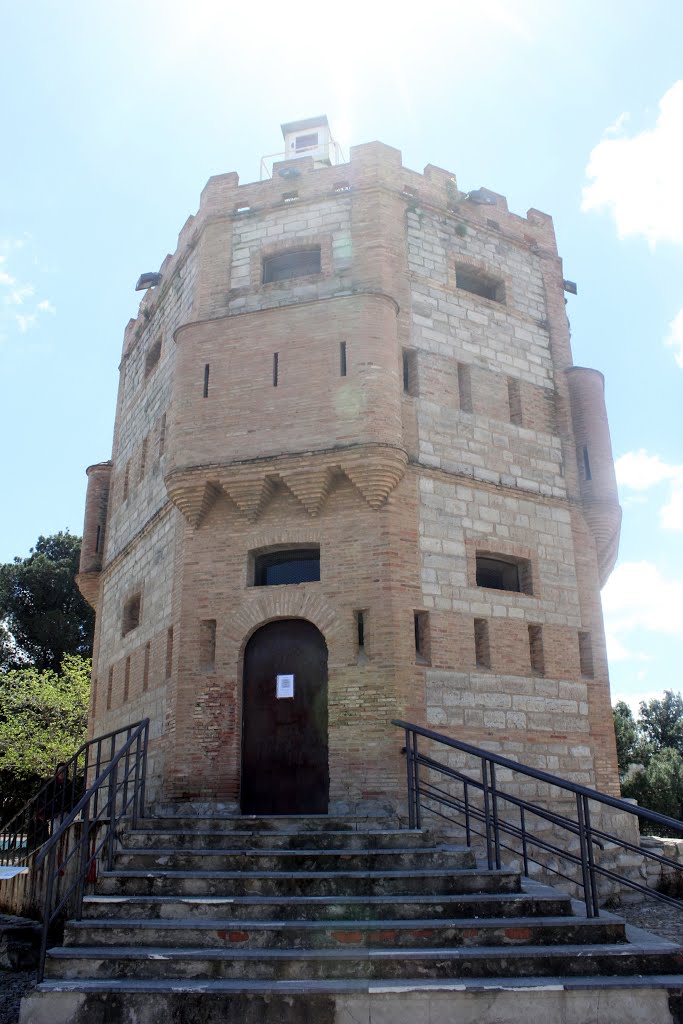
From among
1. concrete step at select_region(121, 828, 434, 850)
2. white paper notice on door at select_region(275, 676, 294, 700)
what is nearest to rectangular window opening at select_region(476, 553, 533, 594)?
white paper notice on door at select_region(275, 676, 294, 700)

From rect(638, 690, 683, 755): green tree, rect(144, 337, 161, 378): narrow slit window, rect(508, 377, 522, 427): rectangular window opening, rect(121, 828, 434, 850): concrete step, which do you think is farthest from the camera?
rect(638, 690, 683, 755): green tree

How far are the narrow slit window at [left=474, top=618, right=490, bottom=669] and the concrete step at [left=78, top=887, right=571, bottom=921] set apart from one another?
492cm

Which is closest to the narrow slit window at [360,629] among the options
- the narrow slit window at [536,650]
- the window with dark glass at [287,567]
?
the window with dark glass at [287,567]

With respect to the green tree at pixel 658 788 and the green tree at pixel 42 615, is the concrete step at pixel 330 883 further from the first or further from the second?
the green tree at pixel 42 615

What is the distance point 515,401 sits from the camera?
14.5 m

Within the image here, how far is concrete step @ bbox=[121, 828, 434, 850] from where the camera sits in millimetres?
8680

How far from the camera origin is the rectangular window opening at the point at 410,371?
1327cm

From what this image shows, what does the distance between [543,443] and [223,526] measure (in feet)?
18.5

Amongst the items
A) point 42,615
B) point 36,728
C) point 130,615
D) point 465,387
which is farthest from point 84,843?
point 42,615

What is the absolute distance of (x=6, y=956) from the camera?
931 cm

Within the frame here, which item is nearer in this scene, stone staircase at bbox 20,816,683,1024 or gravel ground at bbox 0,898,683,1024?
stone staircase at bbox 20,816,683,1024

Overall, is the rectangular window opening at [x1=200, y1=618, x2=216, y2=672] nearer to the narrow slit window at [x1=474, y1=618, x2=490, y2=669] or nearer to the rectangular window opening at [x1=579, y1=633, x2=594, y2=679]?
the narrow slit window at [x1=474, y1=618, x2=490, y2=669]

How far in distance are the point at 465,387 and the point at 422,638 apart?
174 inches

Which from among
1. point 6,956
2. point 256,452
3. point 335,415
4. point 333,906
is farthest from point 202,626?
point 333,906
